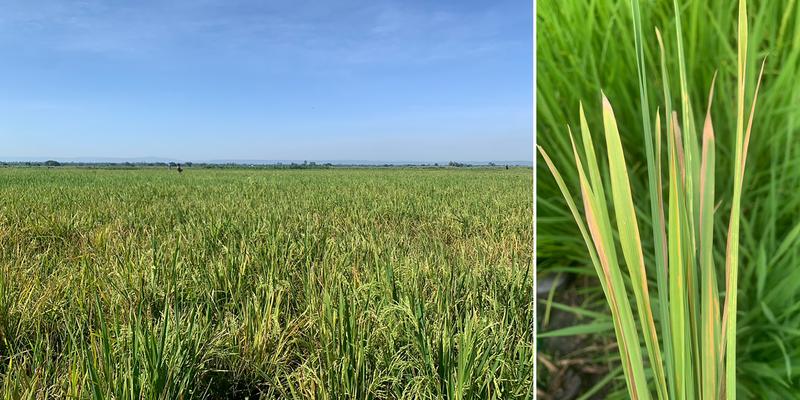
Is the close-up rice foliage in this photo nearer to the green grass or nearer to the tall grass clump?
the tall grass clump

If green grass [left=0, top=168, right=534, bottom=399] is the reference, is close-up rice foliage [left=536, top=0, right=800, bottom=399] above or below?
above

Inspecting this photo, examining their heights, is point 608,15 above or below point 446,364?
above

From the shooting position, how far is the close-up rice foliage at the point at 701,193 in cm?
26

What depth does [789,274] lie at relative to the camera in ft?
0.88

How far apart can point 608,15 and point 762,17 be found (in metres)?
0.09

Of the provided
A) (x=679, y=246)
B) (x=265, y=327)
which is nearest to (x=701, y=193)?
(x=679, y=246)

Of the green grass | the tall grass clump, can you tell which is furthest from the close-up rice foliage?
the green grass

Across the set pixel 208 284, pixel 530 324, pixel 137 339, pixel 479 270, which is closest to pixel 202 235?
pixel 208 284

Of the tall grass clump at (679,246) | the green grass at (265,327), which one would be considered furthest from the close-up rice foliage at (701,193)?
the green grass at (265,327)

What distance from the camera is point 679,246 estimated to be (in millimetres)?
256

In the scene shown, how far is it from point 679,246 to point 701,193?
0.03 m

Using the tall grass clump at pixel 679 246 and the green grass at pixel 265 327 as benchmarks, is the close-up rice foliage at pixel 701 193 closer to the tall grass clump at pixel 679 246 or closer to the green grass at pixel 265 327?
the tall grass clump at pixel 679 246

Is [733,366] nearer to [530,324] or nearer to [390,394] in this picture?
[390,394]

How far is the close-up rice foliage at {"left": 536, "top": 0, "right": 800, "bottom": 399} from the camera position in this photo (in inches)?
10.2
